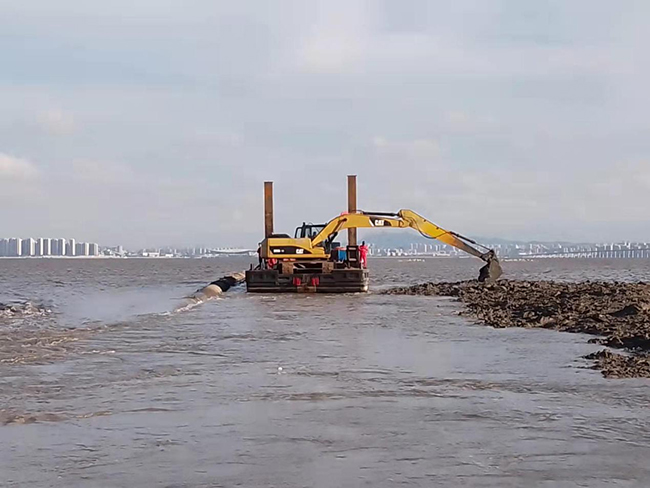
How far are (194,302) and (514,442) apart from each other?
24.5 metres

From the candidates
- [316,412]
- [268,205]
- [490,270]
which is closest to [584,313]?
[316,412]

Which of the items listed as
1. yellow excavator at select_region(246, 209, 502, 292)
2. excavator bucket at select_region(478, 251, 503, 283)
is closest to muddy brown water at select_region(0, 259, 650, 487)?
yellow excavator at select_region(246, 209, 502, 292)

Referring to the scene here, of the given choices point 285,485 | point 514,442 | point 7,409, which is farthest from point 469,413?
point 7,409

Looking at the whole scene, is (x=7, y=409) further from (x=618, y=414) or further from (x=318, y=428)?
(x=618, y=414)

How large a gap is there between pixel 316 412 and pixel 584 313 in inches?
567

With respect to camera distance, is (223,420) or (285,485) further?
(223,420)

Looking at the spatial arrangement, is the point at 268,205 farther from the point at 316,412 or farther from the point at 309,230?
the point at 316,412

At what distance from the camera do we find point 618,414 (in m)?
9.71

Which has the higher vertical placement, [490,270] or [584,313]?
[490,270]

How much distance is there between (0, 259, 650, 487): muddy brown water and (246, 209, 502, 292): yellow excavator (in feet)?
53.3

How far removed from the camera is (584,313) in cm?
2270

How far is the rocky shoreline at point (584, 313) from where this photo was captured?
14161mm

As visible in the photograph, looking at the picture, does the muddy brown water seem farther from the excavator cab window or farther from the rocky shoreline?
the excavator cab window

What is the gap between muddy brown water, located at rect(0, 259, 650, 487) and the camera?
7406mm
